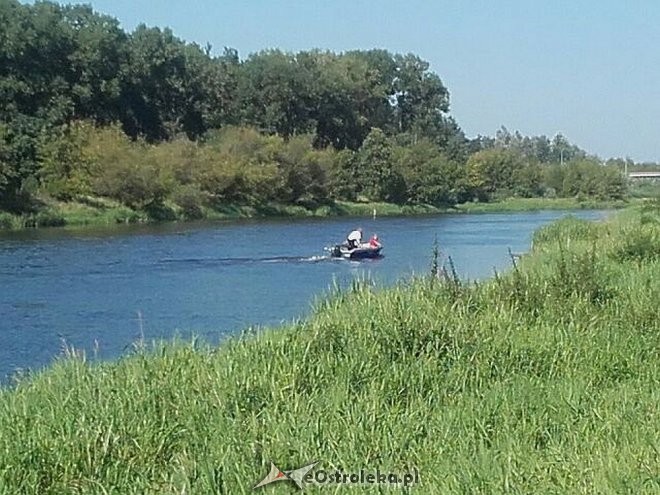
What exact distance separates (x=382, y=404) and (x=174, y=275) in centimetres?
2380

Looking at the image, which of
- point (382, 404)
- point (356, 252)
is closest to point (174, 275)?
point (356, 252)

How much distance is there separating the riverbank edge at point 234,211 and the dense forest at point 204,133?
953 millimetres

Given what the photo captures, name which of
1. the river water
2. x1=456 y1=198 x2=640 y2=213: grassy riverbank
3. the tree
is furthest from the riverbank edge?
the river water

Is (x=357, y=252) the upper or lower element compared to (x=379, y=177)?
lower

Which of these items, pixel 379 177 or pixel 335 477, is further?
pixel 379 177

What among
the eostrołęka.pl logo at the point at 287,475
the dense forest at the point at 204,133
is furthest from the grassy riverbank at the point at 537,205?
the eostrołęka.pl logo at the point at 287,475

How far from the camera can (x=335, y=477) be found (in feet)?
20.4

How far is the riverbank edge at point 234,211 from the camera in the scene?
54.7m

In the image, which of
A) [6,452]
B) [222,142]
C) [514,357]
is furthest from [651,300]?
[222,142]

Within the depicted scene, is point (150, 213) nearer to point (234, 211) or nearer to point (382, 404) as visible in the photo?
point (234, 211)

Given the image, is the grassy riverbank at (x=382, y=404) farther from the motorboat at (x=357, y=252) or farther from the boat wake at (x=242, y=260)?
the motorboat at (x=357, y=252)

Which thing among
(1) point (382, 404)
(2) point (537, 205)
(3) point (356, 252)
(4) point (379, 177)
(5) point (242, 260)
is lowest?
(2) point (537, 205)

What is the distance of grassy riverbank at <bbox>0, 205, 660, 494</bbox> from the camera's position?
250 inches

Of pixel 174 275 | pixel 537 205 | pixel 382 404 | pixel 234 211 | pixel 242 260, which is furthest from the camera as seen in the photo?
pixel 537 205
